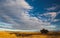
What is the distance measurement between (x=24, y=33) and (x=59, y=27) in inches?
20.3

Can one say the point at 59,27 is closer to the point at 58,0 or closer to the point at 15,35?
the point at 58,0

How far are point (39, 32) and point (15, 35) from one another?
13.7 inches

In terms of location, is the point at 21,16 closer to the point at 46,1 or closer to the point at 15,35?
the point at 15,35

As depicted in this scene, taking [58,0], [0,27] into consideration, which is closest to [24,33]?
[0,27]

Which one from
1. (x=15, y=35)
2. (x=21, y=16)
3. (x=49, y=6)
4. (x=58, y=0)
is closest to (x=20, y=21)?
(x=21, y=16)

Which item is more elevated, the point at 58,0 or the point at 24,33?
the point at 58,0

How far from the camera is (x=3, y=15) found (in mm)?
1994

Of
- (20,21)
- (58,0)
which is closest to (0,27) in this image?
(20,21)

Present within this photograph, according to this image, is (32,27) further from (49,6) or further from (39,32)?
(49,6)

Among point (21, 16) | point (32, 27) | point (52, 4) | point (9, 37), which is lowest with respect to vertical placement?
point (9, 37)

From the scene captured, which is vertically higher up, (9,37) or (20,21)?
(20,21)

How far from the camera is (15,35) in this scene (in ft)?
6.54

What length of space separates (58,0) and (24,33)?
69cm

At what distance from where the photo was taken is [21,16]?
2.03 metres
